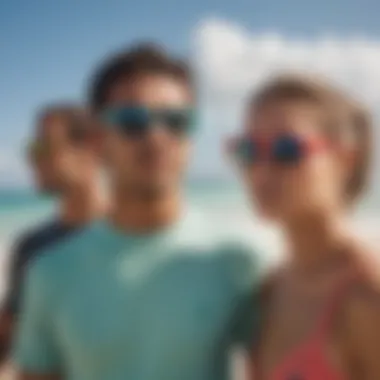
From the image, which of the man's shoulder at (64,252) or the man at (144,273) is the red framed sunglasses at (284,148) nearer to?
the man at (144,273)

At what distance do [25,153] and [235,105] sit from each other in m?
0.34

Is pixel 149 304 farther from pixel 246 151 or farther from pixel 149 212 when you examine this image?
pixel 246 151

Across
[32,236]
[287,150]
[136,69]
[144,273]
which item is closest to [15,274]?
[32,236]

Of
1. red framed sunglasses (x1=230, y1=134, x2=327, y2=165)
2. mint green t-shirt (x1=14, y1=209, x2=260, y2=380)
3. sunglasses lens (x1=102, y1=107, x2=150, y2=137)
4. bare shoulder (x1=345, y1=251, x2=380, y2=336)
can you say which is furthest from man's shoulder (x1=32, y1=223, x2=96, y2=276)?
bare shoulder (x1=345, y1=251, x2=380, y2=336)

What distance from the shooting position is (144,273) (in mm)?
1015

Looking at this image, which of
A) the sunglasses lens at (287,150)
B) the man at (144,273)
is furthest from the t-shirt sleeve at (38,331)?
the sunglasses lens at (287,150)

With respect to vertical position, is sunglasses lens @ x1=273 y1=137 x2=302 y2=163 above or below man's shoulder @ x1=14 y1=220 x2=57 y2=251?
above

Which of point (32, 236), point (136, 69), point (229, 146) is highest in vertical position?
point (136, 69)

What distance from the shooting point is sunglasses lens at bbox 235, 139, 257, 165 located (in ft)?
3.24

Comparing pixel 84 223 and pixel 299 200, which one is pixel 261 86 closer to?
pixel 299 200

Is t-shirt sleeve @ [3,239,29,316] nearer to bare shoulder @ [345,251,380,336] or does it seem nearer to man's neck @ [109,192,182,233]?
man's neck @ [109,192,182,233]

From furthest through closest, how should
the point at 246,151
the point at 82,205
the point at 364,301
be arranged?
the point at 82,205, the point at 246,151, the point at 364,301

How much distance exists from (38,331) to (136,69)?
1.31ft

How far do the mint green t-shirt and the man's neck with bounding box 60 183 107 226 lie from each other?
0.17 ft
